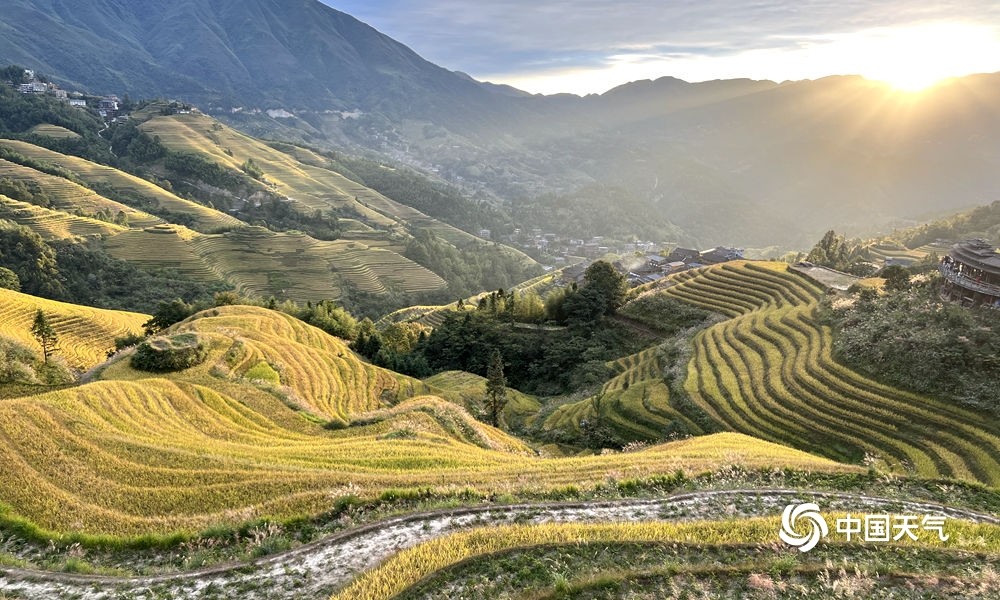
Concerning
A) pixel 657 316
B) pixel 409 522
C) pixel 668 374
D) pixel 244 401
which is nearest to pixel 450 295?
pixel 657 316

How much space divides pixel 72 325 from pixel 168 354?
31412mm

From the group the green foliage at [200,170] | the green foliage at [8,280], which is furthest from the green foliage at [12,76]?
the green foliage at [8,280]

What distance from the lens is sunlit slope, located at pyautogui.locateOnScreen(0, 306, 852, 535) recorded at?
9.22 meters

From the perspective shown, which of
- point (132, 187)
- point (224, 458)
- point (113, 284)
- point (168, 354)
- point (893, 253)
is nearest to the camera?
point (224, 458)

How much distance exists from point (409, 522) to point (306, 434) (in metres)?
10.6

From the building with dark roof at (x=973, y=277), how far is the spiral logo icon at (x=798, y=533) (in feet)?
98.6

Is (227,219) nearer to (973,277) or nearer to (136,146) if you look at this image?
(136,146)

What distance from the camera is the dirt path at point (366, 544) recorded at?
7059 millimetres

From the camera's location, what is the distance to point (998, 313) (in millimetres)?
25344

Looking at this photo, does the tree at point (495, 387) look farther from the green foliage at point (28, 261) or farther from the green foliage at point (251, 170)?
the green foliage at point (251, 170)

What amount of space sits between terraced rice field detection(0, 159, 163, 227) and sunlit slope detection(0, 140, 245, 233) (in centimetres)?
993

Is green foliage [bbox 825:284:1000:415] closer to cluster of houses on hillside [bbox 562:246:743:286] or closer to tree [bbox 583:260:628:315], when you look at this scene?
tree [bbox 583:260:628:315]

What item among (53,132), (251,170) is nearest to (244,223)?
(251,170)

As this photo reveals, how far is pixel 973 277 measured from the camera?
31188 mm
